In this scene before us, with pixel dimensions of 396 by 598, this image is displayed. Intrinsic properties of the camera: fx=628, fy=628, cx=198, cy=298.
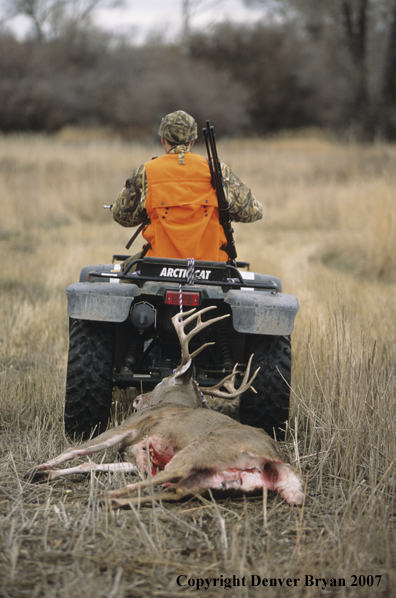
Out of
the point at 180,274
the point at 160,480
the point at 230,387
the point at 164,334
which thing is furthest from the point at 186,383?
the point at 160,480

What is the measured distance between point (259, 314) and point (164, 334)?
26.9 inches

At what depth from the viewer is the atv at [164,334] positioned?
3.55 meters

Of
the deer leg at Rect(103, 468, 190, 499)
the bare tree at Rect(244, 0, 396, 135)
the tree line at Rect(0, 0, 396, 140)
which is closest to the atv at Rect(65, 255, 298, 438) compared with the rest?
the deer leg at Rect(103, 468, 190, 499)

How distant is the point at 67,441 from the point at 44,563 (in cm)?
142

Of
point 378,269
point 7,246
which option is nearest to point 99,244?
point 7,246

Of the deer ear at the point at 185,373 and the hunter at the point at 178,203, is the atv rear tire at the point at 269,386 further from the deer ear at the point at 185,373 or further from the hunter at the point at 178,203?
the hunter at the point at 178,203

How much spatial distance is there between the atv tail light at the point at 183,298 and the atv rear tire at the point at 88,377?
0.45 meters

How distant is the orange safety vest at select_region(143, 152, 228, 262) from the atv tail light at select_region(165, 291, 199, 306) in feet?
1.70

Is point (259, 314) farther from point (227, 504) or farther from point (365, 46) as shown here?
point (365, 46)

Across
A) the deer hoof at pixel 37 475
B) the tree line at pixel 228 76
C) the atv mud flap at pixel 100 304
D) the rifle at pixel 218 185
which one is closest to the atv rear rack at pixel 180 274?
the atv mud flap at pixel 100 304

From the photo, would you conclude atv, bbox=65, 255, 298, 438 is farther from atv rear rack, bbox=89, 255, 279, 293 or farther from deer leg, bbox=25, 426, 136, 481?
deer leg, bbox=25, 426, 136, 481

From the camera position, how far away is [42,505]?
2814 millimetres

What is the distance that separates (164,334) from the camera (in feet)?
12.9

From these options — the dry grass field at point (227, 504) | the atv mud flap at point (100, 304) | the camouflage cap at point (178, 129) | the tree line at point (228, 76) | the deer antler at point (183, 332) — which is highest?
the tree line at point (228, 76)
